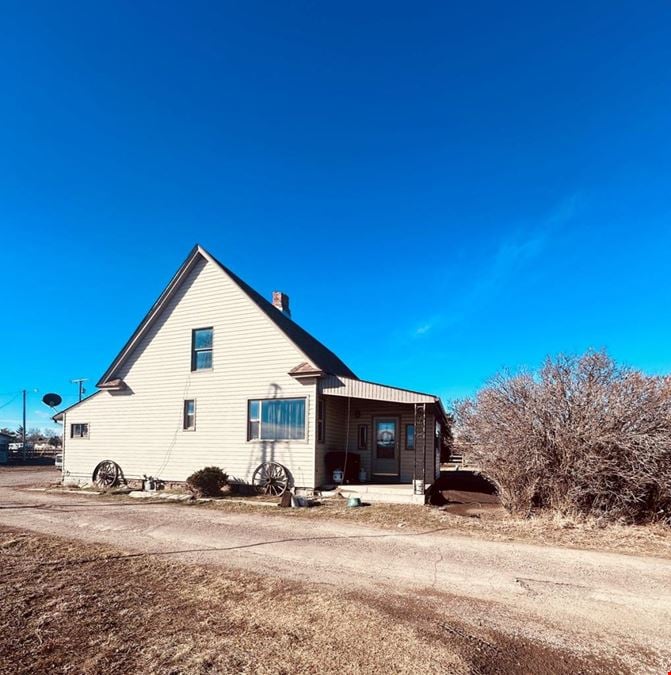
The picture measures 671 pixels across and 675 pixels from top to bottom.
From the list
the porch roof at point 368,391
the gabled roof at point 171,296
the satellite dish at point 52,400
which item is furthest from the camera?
the satellite dish at point 52,400

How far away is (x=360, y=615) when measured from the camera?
16.8 ft

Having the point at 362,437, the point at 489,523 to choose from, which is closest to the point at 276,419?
the point at 362,437

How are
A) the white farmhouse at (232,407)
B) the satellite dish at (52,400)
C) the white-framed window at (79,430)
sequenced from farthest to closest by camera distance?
the satellite dish at (52,400) < the white-framed window at (79,430) < the white farmhouse at (232,407)

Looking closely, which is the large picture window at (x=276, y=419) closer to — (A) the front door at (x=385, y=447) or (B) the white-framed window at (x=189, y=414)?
(B) the white-framed window at (x=189, y=414)

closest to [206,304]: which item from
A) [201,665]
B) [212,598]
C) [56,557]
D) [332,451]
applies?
[332,451]

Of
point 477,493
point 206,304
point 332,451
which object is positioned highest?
point 206,304

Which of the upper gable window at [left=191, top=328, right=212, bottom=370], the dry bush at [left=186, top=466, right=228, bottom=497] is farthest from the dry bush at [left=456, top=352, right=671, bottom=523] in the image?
the upper gable window at [left=191, top=328, right=212, bottom=370]

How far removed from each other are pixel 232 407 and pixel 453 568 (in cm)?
1099

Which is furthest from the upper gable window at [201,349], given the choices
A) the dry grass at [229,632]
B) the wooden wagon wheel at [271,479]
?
the dry grass at [229,632]

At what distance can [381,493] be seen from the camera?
13945 millimetres

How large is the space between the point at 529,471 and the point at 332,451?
22.8 feet

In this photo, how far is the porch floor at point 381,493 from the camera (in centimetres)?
1344

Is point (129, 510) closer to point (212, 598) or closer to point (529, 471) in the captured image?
point (212, 598)

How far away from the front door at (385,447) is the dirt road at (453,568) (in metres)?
6.51
